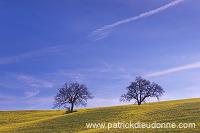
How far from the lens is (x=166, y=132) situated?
21.5m

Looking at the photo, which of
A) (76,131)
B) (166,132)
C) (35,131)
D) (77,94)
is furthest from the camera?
(77,94)

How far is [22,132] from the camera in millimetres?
32812

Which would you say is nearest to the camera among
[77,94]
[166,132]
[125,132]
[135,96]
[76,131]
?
[166,132]

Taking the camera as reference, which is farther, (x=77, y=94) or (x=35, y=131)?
(x=77, y=94)

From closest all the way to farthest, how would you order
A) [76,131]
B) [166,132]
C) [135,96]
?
[166,132] < [76,131] < [135,96]

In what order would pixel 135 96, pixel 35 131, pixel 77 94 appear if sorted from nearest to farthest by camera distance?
pixel 35 131 < pixel 77 94 < pixel 135 96

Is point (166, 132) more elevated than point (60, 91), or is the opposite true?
point (60, 91)

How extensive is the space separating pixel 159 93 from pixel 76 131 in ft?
162

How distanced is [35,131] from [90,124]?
8275 mm

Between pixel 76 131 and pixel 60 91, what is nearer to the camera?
pixel 76 131

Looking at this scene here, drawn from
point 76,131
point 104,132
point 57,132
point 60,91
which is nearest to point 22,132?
point 57,132

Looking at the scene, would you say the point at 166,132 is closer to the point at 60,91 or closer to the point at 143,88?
the point at 60,91

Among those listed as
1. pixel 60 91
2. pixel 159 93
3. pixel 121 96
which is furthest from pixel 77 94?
pixel 159 93

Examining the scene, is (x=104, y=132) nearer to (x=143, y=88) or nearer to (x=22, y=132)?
(x=22, y=132)
